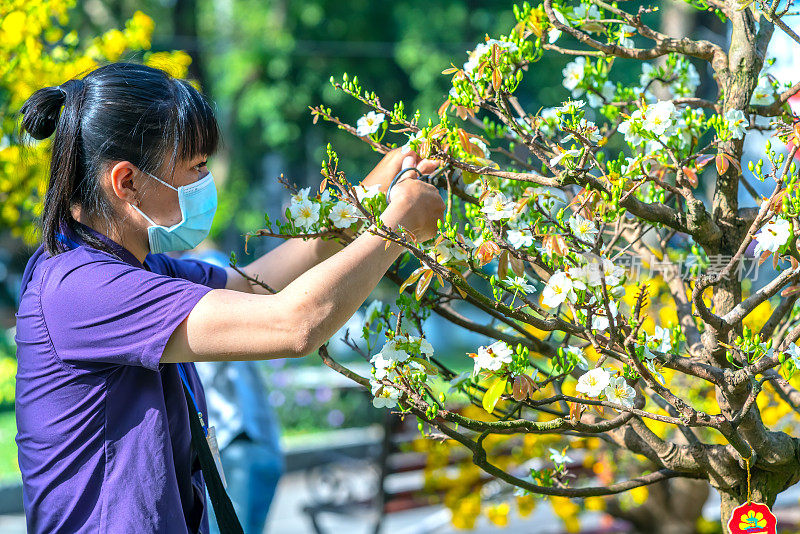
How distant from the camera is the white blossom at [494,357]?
4.10 ft

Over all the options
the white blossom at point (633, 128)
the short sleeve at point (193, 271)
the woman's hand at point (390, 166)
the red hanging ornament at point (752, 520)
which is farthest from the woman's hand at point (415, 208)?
the red hanging ornament at point (752, 520)

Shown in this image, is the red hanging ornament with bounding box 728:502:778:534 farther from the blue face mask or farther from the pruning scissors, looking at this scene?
the blue face mask

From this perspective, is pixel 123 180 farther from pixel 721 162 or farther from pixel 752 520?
pixel 752 520

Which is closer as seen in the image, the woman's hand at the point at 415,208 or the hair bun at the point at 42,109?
the woman's hand at the point at 415,208

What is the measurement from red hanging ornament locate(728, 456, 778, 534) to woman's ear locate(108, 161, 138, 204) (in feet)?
3.89

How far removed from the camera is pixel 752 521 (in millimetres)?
1366

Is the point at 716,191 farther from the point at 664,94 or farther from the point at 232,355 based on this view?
the point at 664,94

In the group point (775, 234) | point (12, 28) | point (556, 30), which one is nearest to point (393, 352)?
point (775, 234)

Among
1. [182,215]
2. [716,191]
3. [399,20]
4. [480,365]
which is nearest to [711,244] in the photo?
[716,191]

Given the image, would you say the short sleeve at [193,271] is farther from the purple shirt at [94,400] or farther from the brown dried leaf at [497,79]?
the brown dried leaf at [497,79]

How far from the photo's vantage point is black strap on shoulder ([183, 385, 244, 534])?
4.90ft

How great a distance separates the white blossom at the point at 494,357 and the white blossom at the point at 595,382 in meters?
0.13

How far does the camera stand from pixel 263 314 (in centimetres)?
121

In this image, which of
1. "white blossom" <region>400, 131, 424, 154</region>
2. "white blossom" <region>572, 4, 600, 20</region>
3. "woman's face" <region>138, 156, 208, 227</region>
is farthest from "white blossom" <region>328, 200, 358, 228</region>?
"white blossom" <region>572, 4, 600, 20</region>
